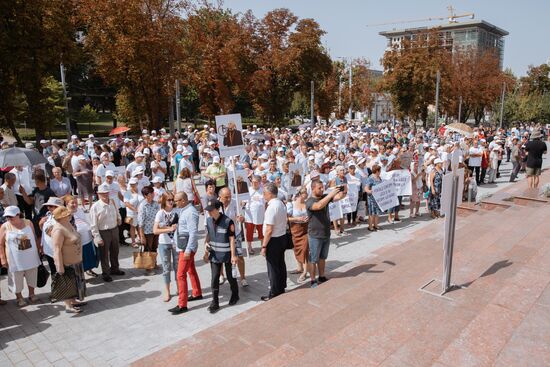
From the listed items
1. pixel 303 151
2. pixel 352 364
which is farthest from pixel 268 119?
pixel 352 364

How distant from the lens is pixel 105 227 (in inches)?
301

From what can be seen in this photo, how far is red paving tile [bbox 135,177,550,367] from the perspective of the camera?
449cm

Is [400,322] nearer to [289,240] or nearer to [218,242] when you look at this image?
[289,240]

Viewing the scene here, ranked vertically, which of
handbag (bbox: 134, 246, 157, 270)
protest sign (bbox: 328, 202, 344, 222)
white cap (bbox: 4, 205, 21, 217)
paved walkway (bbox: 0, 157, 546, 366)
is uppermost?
white cap (bbox: 4, 205, 21, 217)

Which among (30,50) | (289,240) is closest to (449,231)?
(289,240)

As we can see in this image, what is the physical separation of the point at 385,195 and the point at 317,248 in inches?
191

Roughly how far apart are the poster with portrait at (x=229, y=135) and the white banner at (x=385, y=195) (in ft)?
13.6

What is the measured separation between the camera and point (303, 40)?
34312 mm

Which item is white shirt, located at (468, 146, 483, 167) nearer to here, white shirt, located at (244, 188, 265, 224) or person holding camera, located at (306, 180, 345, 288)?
white shirt, located at (244, 188, 265, 224)

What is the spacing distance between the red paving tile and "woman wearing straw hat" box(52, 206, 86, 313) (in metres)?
2.42

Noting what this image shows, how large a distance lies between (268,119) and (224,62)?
25.7 feet

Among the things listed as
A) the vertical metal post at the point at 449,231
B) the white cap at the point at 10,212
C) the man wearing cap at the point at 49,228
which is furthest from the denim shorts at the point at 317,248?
the white cap at the point at 10,212

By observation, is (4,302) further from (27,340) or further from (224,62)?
(224,62)

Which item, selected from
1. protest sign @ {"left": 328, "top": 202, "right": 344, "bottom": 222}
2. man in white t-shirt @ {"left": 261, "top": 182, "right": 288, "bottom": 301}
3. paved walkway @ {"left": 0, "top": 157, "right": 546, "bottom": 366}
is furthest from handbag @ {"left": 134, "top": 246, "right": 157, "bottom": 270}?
protest sign @ {"left": 328, "top": 202, "right": 344, "bottom": 222}
